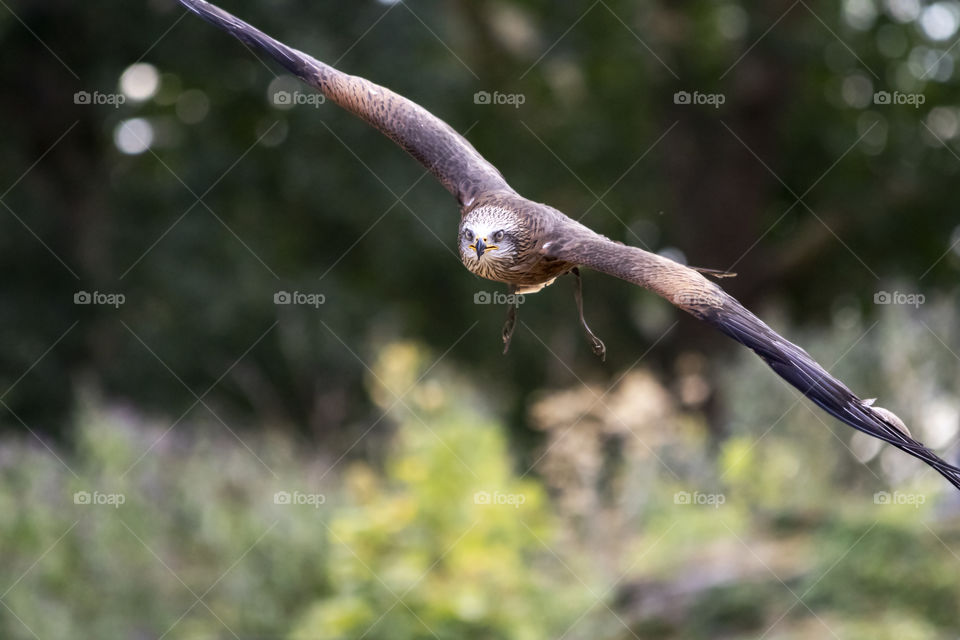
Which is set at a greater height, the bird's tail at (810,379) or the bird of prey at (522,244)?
the bird of prey at (522,244)

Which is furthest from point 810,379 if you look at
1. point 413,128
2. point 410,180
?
→ point 410,180

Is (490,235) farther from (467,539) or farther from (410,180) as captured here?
(410,180)

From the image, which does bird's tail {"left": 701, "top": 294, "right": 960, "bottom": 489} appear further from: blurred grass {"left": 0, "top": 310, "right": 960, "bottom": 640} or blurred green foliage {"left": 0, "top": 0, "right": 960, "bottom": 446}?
blurred green foliage {"left": 0, "top": 0, "right": 960, "bottom": 446}

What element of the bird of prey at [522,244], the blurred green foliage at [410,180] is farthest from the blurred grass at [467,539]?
the blurred green foliage at [410,180]

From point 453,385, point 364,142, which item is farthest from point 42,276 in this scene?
point 453,385

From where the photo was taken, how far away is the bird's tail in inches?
85.4

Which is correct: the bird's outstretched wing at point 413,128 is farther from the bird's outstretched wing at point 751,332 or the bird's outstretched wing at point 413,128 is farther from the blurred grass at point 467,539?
the blurred grass at point 467,539

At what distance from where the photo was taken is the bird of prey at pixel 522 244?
229cm

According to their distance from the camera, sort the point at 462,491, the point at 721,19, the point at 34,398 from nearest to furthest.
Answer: the point at 462,491 < the point at 34,398 < the point at 721,19

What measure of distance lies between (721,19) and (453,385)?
35.2 ft

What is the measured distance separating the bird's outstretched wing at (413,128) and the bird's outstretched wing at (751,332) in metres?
0.47

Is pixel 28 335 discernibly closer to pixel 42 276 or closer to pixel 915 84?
pixel 42 276

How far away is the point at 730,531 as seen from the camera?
6965 mm

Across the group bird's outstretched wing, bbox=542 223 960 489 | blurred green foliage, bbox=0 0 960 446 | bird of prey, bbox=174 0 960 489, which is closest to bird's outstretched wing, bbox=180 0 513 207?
bird of prey, bbox=174 0 960 489
